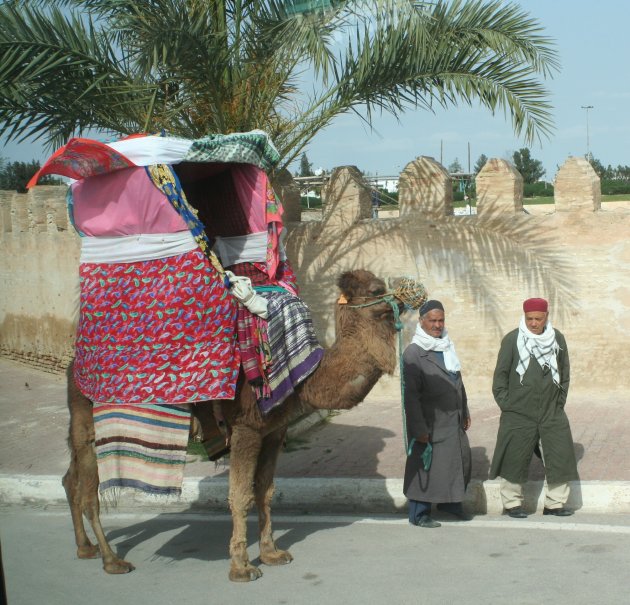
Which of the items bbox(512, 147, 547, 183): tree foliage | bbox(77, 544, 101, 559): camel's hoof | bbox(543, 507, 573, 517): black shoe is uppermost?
bbox(512, 147, 547, 183): tree foliage

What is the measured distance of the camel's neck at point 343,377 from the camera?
568cm

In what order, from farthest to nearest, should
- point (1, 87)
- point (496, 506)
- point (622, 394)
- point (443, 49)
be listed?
point (622, 394) → point (443, 49) → point (1, 87) → point (496, 506)

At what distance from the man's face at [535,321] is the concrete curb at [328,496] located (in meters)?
1.19

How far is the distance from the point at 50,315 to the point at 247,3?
22.1 feet

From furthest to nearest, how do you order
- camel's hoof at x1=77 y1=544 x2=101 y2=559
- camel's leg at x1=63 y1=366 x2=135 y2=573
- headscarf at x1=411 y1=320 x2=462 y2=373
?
headscarf at x1=411 y1=320 x2=462 y2=373
camel's hoof at x1=77 y1=544 x2=101 y2=559
camel's leg at x1=63 y1=366 x2=135 y2=573

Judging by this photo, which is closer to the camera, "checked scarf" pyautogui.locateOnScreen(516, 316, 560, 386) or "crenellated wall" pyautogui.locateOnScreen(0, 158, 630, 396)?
"checked scarf" pyautogui.locateOnScreen(516, 316, 560, 386)

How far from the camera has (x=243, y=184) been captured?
6602 millimetres

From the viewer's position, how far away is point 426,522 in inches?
265

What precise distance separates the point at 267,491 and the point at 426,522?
1.25 meters

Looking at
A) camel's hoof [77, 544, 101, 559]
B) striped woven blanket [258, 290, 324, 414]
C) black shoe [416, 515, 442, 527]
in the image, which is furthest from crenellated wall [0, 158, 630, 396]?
camel's hoof [77, 544, 101, 559]

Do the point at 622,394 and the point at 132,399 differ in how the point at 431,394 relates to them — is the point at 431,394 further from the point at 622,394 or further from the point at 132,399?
the point at 622,394

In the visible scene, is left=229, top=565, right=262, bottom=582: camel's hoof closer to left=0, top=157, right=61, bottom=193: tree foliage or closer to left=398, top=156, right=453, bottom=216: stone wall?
left=0, top=157, right=61, bottom=193: tree foliage

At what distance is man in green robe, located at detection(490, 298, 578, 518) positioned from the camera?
6.80 metres

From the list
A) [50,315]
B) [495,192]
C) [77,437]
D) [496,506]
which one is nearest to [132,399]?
[77,437]
